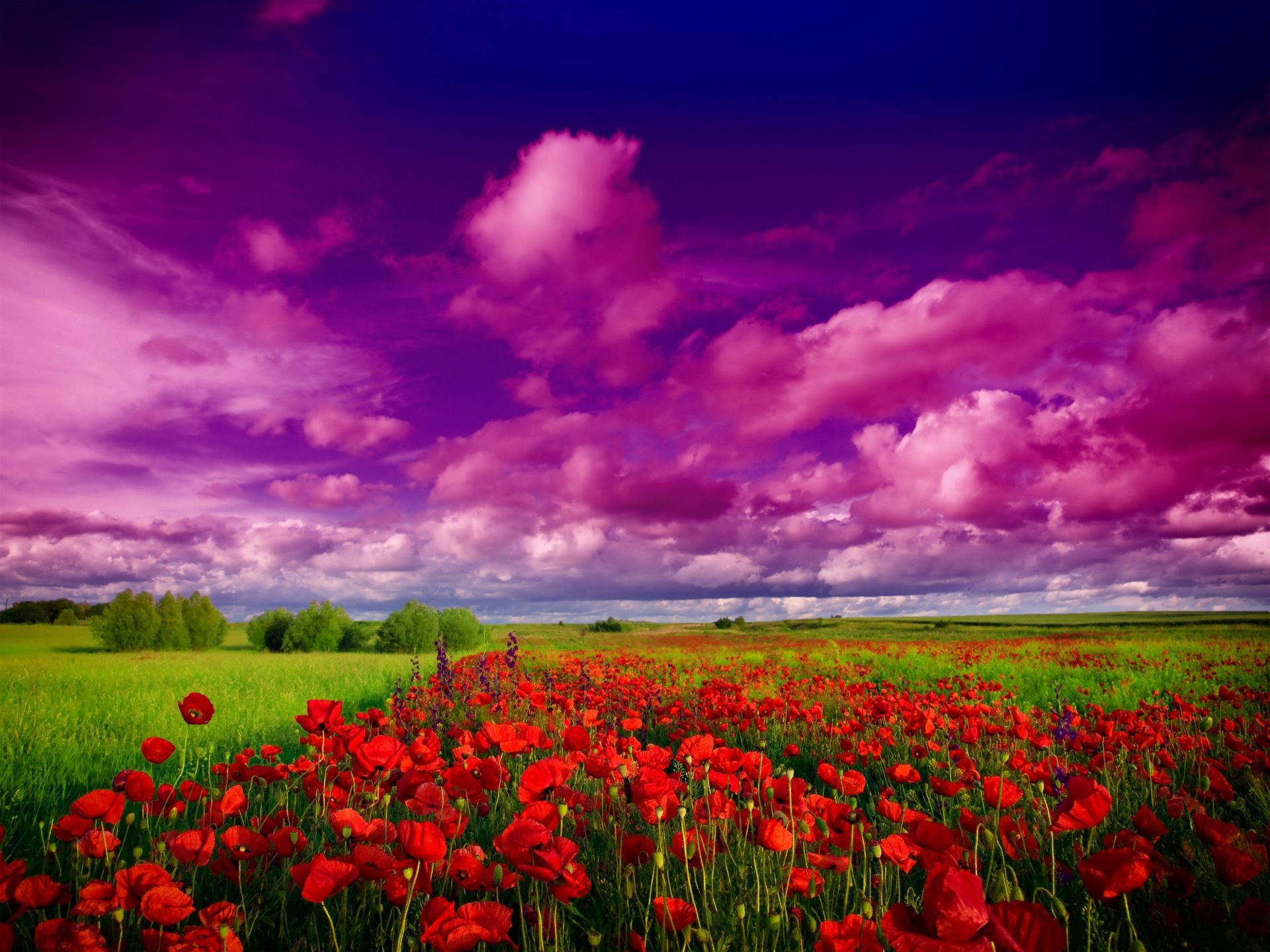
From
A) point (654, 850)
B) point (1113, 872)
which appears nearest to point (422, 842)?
point (654, 850)

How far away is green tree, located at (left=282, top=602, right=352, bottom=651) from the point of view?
47.0 metres

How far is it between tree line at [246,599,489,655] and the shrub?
1475 cm

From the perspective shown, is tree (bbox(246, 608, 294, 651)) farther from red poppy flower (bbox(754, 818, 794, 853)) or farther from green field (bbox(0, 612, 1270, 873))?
red poppy flower (bbox(754, 818, 794, 853))

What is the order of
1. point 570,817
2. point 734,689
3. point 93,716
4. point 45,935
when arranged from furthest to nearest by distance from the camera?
point 93,716 → point 734,689 → point 570,817 → point 45,935

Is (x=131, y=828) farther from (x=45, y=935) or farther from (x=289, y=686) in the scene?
(x=289, y=686)

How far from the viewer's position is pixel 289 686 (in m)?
14.5

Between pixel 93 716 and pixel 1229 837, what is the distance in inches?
495

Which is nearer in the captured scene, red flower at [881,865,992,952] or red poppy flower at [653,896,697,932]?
red flower at [881,865,992,952]

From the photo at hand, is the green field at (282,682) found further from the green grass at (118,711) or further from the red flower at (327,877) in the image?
the red flower at (327,877)

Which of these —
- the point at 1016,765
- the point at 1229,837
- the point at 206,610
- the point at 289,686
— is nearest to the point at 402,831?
the point at 1229,837

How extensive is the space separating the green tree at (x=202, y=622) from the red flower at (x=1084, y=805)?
192ft

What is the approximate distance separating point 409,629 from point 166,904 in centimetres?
4511

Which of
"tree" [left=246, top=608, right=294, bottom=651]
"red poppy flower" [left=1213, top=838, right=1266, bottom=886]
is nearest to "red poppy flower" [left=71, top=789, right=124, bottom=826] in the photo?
"red poppy flower" [left=1213, top=838, right=1266, bottom=886]

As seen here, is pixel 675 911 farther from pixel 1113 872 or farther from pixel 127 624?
pixel 127 624
